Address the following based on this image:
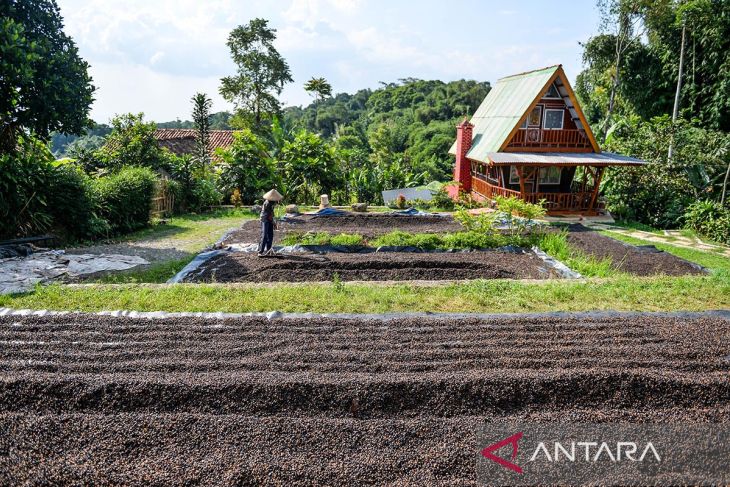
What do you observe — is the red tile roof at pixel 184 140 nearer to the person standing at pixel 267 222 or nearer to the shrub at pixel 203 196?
the shrub at pixel 203 196

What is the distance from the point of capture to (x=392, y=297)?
7613 millimetres

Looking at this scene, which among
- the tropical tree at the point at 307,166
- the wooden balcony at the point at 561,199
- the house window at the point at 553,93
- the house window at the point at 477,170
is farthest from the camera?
the house window at the point at 477,170

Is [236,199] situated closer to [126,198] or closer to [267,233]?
[126,198]

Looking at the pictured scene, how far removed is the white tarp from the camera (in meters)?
8.45

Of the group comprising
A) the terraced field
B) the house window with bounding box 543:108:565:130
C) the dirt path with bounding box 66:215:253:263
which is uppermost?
the house window with bounding box 543:108:565:130

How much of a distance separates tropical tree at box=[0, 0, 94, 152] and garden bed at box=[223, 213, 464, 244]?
194 inches

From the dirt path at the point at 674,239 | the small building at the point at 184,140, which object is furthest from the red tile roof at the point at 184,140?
the dirt path at the point at 674,239

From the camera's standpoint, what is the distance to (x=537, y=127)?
18578 mm

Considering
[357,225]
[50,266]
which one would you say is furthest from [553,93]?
[50,266]

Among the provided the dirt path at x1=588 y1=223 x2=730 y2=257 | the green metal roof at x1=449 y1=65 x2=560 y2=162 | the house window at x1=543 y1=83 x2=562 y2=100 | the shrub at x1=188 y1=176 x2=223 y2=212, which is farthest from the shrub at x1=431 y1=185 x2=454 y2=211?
the shrub at x1=188 y1=176 x2=223 y2=212

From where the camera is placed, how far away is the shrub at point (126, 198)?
1377cm

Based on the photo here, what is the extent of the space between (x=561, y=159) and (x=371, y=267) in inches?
418

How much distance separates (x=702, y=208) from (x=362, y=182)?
11829mm

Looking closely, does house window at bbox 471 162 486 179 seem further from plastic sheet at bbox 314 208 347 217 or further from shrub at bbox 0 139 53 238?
shrub at bbox 0 139 53 238
